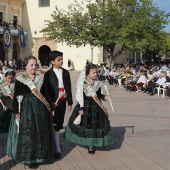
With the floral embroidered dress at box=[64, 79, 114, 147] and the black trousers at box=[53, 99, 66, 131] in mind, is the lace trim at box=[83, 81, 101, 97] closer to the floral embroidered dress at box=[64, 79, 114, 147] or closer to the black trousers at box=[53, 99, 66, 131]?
the floral embroidered dress at box=[64, 79, 114, 147]

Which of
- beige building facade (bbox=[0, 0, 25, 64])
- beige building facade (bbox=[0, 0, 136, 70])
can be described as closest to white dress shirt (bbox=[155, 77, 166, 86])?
beige building facade (bbox=[0, 0, 136, 70])

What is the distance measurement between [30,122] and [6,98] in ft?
8.57

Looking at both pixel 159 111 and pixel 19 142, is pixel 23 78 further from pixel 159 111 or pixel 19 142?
pixel 159 111

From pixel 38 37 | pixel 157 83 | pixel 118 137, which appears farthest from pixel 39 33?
pixel 118 137

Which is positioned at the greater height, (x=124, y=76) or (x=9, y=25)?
(x=9, y=25)

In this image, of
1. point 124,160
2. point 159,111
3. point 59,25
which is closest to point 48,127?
point 124,160

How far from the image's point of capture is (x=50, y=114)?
536cm

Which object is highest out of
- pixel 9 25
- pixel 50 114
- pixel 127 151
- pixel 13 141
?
pixel 9 25

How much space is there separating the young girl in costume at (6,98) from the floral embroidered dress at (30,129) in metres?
2.06

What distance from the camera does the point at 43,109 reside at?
516 cm

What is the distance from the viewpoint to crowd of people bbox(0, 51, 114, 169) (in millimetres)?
5078

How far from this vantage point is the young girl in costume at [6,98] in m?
7.19

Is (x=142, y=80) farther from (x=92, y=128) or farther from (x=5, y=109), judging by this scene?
(x=92, y=128)

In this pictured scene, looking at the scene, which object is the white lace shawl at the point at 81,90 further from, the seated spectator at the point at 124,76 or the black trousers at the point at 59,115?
the seated spectator at the point at 124,76
